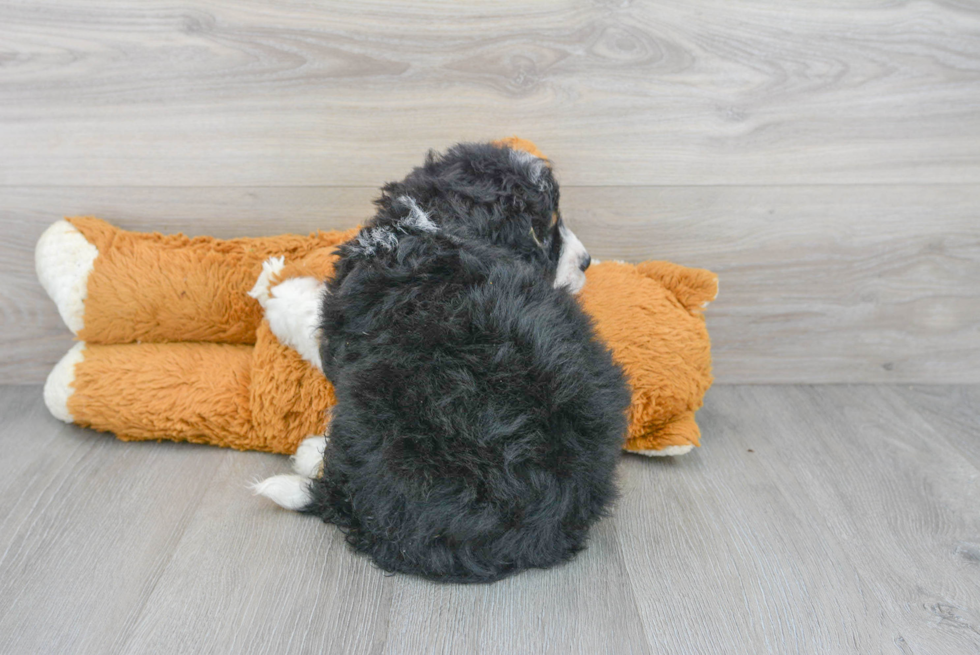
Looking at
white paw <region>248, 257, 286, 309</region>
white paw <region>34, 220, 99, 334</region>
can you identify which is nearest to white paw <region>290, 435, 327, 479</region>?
white paw <region>248, 257, 286, 309</region>

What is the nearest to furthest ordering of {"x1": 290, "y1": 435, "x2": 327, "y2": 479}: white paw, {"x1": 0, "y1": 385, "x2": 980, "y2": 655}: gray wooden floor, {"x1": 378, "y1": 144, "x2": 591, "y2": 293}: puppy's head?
1. {"x1": 0, "y1": 385, "x2": 980, "y2": 655}: gray wooden floor
2. {"x1": 378, "y1": 144, "x2": 591, "y2": 293}: puppy's head
3. {"x1": 290, "y1": 435, "x2": 327, "y2": 479}: white paw

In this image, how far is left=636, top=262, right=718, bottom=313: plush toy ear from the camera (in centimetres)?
145

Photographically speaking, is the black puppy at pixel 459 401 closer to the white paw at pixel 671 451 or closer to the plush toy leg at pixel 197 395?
the plush toy leg at pixel 197 395

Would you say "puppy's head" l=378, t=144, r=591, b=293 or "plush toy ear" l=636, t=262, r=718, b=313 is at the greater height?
"puppy's head" l=378, t=144, r=591, b=293

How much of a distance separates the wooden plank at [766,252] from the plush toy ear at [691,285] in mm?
178

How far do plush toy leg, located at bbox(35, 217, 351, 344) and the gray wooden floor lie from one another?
0.26 metres

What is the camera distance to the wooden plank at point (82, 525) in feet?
3.20

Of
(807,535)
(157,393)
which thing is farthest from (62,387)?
(807,535)

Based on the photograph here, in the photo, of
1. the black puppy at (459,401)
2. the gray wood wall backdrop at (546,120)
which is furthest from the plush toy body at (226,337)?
the black puppy at (459,401)

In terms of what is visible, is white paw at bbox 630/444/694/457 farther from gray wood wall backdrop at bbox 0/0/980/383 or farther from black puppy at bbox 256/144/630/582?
gray wood wall backdrop at bbox 0/0/980/383

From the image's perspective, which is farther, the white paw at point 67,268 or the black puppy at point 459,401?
the white paw at point 67,268

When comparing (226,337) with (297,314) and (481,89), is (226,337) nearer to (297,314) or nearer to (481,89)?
(297,314)

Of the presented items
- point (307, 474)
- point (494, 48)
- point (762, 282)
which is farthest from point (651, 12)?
point (307, 474)

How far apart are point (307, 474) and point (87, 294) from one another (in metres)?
0.65
